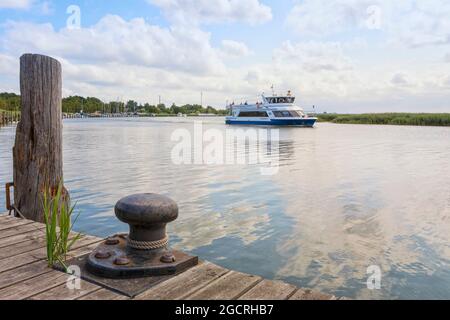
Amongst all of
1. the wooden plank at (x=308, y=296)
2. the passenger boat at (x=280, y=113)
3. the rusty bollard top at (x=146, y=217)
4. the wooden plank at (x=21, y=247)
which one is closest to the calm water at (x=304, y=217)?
the wooden plank at (x=308, y=296)

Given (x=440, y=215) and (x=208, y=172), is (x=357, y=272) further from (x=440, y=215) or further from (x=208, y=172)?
(x=208, y=172)

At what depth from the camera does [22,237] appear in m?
4.29

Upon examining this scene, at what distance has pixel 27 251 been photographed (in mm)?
3852

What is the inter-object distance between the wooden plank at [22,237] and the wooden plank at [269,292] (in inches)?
100

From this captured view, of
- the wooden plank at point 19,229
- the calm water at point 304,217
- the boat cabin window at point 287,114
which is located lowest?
the calm water at point 304,217

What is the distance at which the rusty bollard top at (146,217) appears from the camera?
338 cm

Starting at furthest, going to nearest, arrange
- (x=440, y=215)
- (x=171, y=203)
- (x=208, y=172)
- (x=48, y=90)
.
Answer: (x=208, y=172)
(x=440, y=215)
(x=48, y=90)
(x=171, y=203)

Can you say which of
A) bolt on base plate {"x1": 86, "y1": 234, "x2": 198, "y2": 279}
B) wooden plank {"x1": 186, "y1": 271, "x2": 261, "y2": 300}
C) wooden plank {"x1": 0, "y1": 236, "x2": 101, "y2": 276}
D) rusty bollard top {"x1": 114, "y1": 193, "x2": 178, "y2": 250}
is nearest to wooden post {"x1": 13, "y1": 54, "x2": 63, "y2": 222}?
wooden plank {"x1": 0, "y1": 236, "x2": 101, "y2": 276}

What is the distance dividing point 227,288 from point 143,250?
89 centimetres

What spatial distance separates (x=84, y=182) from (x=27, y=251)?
29.3 ft

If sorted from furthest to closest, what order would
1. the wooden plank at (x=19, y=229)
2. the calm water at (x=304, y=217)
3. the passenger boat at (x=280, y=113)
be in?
the passenger boat at (x=280, y=113) < the calm water at (x=304, y=217) < the wooden plank at (x=19, y=229)

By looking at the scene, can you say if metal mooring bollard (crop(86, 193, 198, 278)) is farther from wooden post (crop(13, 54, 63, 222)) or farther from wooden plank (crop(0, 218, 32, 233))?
wooden post (crop(13, 54, 63, 222))

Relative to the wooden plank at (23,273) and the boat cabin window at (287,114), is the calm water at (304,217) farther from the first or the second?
the boat cabin window at (287,114)
